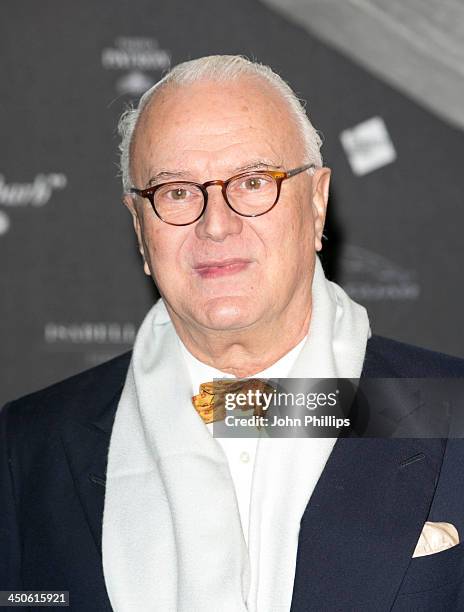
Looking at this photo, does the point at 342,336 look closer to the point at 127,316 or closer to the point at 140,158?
the point at 140,158

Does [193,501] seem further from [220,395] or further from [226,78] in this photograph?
[226,78]

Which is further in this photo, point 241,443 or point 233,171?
point 241,443

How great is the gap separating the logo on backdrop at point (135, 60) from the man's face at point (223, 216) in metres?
1.54

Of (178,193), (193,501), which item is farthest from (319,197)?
(193,501)

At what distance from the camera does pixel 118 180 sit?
3594 mm

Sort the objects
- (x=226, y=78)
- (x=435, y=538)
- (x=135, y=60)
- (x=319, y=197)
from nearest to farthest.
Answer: (x=435, y=538) < (x=226, y=78) < (x=319, y=197) < (x=135, y=60)

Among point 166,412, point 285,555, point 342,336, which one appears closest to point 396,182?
point 342,336

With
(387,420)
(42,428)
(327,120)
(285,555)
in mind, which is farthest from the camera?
(327,120)

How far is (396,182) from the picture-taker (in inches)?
143

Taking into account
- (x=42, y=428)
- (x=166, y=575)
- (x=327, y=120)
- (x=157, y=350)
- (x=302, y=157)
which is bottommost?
(x=166, y=575)

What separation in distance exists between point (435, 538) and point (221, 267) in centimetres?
68

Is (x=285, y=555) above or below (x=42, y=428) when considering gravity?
below

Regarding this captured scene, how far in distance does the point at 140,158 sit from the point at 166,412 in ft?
1.80

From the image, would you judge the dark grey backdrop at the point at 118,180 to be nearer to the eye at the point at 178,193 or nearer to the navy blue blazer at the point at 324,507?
the navy blue blazer at the point at 324,507
